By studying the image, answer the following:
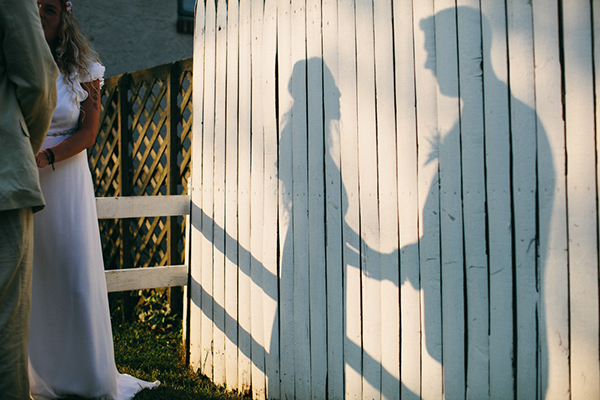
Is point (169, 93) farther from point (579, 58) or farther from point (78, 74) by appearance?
point (579, 58)

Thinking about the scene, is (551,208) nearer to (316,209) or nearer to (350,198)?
(350,198)

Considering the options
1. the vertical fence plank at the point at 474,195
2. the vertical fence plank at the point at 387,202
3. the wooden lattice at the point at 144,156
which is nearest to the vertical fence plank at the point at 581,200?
the vertical fence plank at the point at 474,195

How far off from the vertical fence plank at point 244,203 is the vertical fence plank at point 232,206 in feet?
0.13

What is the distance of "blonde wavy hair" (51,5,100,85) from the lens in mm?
2287

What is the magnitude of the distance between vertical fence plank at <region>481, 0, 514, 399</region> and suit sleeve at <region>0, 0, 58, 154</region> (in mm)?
1610

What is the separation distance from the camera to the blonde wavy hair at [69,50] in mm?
2287

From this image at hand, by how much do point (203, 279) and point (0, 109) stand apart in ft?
5.19

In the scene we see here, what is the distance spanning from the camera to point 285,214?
239cm

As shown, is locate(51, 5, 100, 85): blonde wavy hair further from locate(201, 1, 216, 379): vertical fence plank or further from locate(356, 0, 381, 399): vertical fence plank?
locate(356, 0, 381, 399): vertical fence plank

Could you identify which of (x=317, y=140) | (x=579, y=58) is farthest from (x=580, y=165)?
(x=317, y=140)

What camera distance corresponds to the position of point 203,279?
113 inches

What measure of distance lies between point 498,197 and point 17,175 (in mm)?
1687

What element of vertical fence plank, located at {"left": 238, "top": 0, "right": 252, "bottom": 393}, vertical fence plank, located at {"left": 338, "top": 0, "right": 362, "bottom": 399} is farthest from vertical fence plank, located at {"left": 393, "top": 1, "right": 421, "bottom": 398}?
vertical fence plank, located at {"left": 238, "top": 0, "right": 252, "bottom": 393}

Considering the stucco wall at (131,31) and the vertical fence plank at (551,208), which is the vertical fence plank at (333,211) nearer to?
the vertical fence plank at (551,208)
